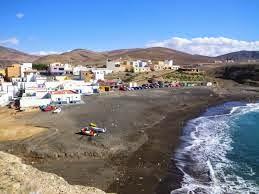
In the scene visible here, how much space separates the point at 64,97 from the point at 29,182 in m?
31.3

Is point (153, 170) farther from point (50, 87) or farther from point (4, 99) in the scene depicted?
point (50, 87)

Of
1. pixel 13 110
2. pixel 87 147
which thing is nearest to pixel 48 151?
pixel 87 147

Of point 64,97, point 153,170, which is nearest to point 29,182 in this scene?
point 153,170

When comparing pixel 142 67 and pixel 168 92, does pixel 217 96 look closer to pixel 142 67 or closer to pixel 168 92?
pixel 168 92

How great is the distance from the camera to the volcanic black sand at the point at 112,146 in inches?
963

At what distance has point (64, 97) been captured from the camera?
2002 inches

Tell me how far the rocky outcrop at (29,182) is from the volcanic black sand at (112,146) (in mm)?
2198

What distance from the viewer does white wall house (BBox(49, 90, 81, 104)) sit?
5009 cm

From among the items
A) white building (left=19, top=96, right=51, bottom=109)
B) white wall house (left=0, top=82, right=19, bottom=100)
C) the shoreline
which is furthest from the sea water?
white wall house (left=0, top=82, right=19, bottom=100)

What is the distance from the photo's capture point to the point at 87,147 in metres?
30.2

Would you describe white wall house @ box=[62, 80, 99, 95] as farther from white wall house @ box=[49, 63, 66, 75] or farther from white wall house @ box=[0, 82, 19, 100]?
white wall house @ box=[49, 63, 66, 75]

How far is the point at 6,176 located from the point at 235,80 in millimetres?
91307

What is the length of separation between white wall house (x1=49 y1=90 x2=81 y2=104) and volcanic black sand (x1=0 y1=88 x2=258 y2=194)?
2.34 m

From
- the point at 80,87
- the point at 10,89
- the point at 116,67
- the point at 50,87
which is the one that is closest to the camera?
the point at 10,89
